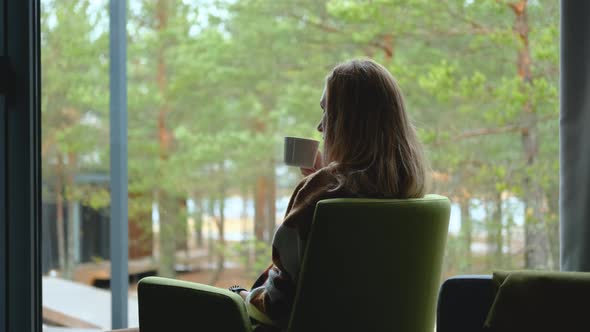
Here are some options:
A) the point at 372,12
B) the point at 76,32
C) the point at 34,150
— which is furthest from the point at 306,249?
the point at 76,32

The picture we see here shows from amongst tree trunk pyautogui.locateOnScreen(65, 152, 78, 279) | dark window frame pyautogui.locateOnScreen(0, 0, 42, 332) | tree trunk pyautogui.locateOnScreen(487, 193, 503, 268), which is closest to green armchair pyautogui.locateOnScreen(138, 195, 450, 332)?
dark window frame pyautogui.locateOnScreen(0, 0, 42, 332)

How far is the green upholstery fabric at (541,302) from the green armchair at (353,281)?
22 cm

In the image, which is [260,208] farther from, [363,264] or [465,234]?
[363,264]

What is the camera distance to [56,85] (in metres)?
5.54

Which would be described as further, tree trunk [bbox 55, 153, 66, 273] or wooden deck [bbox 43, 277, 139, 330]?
tree trunk [bbox 55, 153, 66, 273]

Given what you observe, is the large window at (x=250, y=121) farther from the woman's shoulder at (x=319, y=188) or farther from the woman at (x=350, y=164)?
the woman's shoulder at (x=319, y=188)

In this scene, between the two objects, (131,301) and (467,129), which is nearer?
(467,129)

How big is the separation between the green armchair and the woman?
0.20ft

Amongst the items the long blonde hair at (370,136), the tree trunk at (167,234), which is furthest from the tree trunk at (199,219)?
the long blonde hair at (370,136)

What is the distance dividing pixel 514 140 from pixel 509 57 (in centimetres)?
66

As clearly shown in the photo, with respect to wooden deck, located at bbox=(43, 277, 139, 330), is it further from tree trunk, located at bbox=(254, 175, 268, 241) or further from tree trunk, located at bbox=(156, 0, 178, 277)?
tree trunk, located at bbox=(254, 175, 268, 241)

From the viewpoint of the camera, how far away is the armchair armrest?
1.68 meters

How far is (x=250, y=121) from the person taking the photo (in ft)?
20.0

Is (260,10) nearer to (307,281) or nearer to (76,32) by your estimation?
(76,32)
